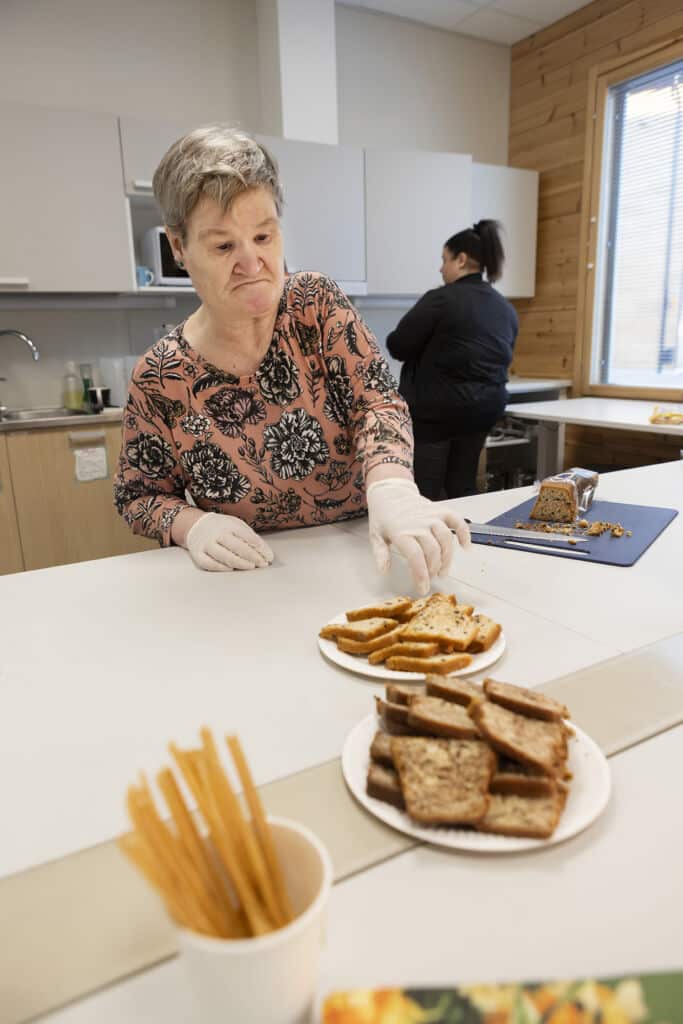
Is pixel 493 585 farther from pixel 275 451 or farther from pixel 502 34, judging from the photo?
pixel 502 34

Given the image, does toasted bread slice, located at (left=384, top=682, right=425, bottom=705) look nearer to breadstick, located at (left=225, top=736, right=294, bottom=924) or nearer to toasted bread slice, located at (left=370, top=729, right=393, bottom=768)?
toasted bread slice, located at (left=370, top=729, right=393, bottom=768)

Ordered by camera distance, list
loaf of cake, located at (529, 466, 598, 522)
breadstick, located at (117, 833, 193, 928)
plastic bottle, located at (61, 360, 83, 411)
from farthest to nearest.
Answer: plastic bottle, located at (61, 360, 83, 411), loaf of cake, located at (529, 466, 598, 522), breadstick, located at (117, 833, 193, 928)

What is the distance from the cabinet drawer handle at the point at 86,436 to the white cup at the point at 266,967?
277 cm

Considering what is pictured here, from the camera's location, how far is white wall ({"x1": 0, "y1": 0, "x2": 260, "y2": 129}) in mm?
3131

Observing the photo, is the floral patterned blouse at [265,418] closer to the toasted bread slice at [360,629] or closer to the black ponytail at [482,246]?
the toasted bread slice at [360,629]

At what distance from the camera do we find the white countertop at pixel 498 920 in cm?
43

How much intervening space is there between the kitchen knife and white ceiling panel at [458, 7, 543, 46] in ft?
12.7

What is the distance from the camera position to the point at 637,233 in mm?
3871

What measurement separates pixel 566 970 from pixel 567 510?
3.58 feet

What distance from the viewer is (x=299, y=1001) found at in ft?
1.23

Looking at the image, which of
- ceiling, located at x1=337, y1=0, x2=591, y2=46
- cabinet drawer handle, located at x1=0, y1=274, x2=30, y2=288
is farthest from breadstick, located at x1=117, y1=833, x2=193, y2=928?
ceiling, located at x1=337, y1=0, x2=591, y2=46

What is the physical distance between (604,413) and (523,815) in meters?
3.05

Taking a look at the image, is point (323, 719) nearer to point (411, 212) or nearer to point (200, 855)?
point (200, 855)

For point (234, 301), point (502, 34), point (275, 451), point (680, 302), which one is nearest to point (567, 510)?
point (275, 451)
